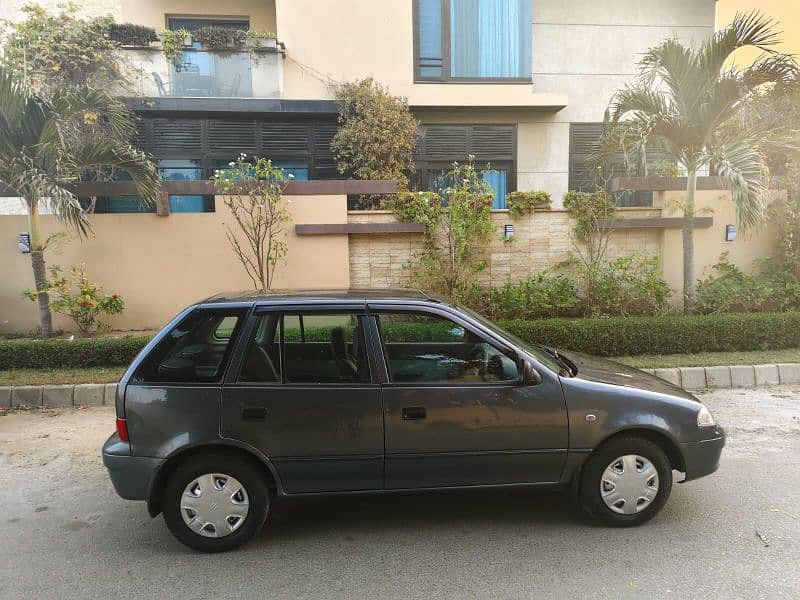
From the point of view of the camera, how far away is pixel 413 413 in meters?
3.42

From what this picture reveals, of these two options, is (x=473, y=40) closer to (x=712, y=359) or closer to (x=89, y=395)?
(x=712, y=359)

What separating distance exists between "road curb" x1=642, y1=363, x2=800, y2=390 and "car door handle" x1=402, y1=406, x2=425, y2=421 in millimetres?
4680

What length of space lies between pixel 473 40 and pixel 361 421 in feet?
37.8

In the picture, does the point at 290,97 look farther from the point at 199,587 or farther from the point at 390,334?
the point at 199,587

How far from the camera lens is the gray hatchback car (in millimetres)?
3350

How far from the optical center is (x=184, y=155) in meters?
12.2

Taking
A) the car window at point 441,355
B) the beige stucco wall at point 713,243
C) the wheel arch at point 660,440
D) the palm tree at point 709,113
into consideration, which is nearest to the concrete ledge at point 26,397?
the car window at point 441,355

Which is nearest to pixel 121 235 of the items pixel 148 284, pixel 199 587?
pixel 148 284

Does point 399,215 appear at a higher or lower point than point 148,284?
higher

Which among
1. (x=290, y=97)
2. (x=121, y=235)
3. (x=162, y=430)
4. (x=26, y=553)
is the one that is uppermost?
→ (x=290, y=97)

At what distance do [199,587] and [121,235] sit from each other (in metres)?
7.70

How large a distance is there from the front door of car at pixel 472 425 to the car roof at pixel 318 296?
1.04ft

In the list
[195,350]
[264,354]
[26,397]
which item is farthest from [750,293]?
[26,397]

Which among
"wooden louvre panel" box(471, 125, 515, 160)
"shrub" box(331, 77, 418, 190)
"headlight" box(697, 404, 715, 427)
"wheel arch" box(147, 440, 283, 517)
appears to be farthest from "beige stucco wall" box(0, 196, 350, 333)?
"headlight" box(697, 404, 715, 427)
